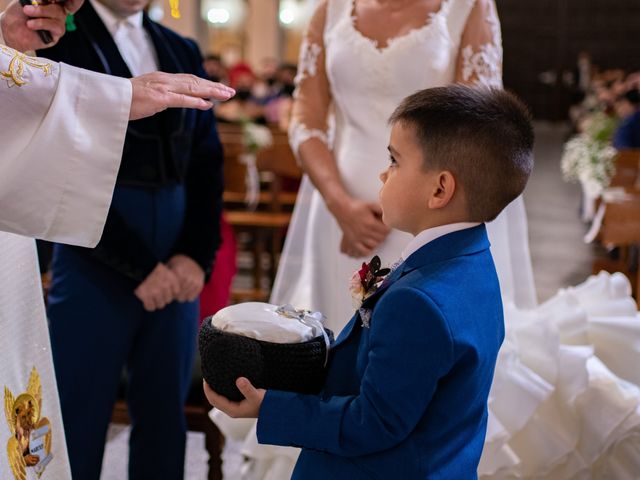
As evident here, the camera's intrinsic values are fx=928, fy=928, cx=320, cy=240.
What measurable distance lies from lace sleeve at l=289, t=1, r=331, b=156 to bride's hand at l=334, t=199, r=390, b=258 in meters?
0.31

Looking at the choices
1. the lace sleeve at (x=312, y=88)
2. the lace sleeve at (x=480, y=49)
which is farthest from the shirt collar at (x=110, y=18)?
the lace sleeve at (x=480, y=49)

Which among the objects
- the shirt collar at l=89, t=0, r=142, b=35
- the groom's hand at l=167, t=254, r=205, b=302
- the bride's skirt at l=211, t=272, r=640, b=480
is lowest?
the bride's skirt at l=211, t=272, r=640, b=480

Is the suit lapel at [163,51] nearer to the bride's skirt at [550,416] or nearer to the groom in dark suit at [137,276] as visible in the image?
the groom in dark suit at [137,276]

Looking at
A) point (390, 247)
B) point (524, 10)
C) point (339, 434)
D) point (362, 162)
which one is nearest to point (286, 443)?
point (339, 434)

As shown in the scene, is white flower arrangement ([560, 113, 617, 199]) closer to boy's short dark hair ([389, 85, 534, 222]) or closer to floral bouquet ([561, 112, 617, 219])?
floral bouquet ([561, 112, 617, 219])

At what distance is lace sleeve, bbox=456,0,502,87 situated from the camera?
252 centimetres

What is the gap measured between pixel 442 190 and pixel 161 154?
1.00 metres

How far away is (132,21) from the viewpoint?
93.1 inches

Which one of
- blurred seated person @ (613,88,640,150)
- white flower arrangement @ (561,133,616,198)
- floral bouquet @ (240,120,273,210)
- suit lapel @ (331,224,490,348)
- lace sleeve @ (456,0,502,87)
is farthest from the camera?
blurred seated person @ (613,88,640,150)

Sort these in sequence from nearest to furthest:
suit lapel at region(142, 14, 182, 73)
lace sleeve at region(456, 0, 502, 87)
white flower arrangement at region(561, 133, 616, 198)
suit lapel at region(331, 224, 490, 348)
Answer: suit lapel at region(331, 224, 490, 348) → suit lapel at region(142, 14, 182, 73) → lace sleeve at region(456, 0, 502, 87) → white flower arrangement at region(561, 133, 616, 198)

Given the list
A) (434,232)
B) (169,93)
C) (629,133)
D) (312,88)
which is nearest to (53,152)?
(169,93)

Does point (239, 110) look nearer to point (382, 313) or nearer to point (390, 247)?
point (390, 247)

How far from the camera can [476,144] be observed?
5.24ft

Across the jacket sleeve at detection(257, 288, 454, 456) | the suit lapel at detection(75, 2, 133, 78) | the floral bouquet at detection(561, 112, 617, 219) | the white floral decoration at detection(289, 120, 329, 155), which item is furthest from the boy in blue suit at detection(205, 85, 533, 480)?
the floral bouquet at detection(561, 112, 617, 219)
